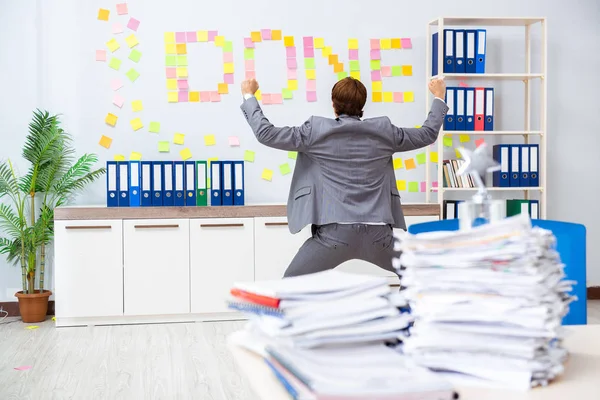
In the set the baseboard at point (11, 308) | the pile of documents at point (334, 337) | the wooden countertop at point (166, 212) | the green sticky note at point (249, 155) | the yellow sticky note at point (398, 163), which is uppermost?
the green sticky note at point (249, 155)

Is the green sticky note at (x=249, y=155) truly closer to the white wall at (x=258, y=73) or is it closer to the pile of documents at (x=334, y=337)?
the white wall at (x=258, y=73)

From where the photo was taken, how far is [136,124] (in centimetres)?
510

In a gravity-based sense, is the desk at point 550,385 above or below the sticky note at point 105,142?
below

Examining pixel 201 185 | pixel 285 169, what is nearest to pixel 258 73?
pixel 285 169

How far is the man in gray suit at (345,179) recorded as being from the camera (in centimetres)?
313

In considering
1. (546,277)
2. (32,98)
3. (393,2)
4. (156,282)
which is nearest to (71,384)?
(156,282)

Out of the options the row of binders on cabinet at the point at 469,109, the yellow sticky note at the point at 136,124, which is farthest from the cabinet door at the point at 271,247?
the row of binders on cabinet at the point at 469,109

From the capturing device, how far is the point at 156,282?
4.73 meters

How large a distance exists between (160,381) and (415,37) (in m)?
3.10

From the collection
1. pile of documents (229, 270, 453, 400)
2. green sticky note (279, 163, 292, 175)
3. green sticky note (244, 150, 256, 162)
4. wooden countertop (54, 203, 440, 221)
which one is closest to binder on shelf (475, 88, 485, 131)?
wooden countertop (54, 203, 440, 221)

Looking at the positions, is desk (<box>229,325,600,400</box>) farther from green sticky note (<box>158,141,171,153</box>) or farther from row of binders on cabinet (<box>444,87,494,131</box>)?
green sticky note (<box>158,141,171,153</box>)

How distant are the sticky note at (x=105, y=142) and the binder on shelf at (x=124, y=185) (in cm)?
38

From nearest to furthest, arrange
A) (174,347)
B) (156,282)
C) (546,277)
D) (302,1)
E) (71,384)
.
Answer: (546,277)
(71,384)
(174,347)
(156,282)
(302,1)

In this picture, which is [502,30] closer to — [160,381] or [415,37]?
[415,37]
